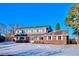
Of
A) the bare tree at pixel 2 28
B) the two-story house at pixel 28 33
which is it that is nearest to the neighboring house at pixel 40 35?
the two-story house at pixel 28 33

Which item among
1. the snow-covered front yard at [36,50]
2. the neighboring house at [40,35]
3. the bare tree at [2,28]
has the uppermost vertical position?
the bare tree at [2,28]

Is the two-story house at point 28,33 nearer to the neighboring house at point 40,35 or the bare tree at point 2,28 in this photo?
the neighboring house at point 40,35

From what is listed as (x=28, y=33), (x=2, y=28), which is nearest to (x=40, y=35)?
(x=28, y=33)

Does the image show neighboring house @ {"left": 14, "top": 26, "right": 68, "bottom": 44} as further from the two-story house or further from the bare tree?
the bare tree

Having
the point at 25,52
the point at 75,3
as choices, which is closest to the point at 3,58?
the point at 25,52

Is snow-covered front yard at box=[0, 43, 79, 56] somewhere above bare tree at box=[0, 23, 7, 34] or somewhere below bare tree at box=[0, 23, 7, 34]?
below

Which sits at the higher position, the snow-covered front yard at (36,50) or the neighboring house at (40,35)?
the neighboring house at (40,35)

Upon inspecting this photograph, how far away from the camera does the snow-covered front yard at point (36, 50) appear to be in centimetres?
818

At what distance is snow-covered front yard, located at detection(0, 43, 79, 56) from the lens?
8.18 meters

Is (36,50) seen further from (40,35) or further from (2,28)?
(2,28)

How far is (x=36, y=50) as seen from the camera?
8211mm

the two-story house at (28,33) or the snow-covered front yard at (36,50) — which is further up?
the two-story house at (28,33)

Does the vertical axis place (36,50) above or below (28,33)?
below

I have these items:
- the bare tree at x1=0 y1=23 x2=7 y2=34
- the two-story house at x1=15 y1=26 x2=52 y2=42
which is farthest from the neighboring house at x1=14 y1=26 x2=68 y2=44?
the bare tree at x1=0 y1=23 x2=7 y2=34
